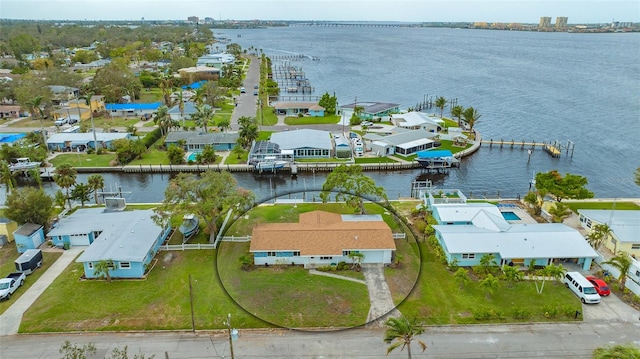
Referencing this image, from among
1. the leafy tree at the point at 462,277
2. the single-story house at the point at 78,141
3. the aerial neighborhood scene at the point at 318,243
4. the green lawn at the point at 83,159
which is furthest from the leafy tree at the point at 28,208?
the leafy tree at the point at 462,277

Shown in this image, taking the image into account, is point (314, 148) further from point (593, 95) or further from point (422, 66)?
point (422, 66)

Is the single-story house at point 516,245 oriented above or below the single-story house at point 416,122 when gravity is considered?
below

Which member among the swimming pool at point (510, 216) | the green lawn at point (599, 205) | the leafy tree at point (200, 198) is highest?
the leafy tree at point (200, 198)

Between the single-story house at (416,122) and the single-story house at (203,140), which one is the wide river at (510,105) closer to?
the single-story house at (203,140)

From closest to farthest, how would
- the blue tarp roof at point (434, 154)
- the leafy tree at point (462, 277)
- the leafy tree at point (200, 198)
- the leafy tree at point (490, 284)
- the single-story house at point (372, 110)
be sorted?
the leafy tree at point (490, 284) → the leafy tree at point (462, 277) → the leafy tree at point (200, 198) → the blue tarp roof at point (434, 154) → the single-story house at point (372, 110)

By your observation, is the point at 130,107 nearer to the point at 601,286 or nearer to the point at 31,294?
the point at 31,294

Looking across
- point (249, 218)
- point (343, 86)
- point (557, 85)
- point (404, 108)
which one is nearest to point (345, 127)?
point (404, 108)

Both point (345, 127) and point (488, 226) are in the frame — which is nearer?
point (488, 226)
